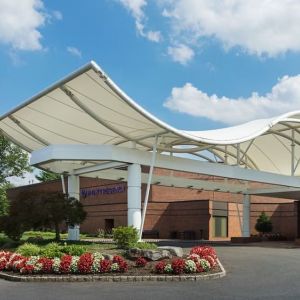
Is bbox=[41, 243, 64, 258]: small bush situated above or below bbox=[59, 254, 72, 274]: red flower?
above

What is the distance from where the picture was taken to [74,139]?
106ft

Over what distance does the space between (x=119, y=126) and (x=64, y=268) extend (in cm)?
1345

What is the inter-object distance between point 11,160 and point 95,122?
20.2 metres

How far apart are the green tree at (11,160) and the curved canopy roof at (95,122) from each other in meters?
13.0

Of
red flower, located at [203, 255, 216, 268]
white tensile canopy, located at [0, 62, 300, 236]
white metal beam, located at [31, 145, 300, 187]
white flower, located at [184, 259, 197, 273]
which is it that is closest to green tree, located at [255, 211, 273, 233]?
white tensile canopy, located at [0, 62, 300, 236]

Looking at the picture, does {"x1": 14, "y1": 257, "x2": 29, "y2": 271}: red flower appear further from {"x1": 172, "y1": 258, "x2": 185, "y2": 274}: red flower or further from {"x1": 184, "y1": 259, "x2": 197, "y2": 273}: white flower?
{"x1": 184, "y1": 259, "x2": 197, "y2": 273}: white flower

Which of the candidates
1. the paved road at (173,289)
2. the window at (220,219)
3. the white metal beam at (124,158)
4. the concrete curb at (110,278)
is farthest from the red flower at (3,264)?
the window at (220,219)

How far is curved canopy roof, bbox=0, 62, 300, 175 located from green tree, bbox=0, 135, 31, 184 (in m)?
13.0

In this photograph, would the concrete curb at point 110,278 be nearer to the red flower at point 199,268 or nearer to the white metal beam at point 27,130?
the red flower at point 199,268

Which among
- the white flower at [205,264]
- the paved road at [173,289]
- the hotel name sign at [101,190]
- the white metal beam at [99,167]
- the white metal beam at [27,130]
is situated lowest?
the paved road at [173,289]

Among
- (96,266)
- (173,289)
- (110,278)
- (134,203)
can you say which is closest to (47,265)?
(96,266)

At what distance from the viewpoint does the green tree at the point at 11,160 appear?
152 feet

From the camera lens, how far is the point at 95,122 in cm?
2853

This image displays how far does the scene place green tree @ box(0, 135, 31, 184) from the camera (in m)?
46.4
